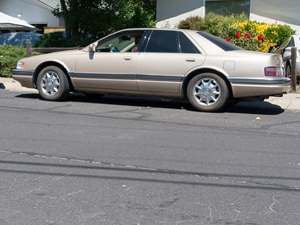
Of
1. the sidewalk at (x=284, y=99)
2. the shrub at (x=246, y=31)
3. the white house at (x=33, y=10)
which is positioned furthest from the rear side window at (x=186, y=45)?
the white house at (x=33, y=10)

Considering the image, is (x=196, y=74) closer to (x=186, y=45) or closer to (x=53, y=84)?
(x=186, y=45)

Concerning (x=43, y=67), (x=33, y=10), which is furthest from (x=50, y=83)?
(x=33, y=10)

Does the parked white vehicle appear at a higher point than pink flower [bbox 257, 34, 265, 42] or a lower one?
lower

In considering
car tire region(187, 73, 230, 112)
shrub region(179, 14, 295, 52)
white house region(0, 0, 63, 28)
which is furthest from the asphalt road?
white house region(0, 0, 63, 28)

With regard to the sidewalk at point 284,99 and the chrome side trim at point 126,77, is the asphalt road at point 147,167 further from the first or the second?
the sidewalk at point 284,99

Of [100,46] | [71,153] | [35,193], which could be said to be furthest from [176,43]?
[35,193]

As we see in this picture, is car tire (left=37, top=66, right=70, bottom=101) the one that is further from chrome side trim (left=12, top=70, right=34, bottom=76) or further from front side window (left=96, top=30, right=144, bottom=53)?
front side window (left=96, top=30, right=144, bottom=53)

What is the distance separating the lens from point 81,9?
76.7 feet

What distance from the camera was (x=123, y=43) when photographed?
485 inches

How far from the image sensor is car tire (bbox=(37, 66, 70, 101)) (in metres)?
12.5

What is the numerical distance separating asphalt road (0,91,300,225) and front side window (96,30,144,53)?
1347 mm

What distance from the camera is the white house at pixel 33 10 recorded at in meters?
37.3

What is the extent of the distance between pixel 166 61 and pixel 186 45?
1.54 feet

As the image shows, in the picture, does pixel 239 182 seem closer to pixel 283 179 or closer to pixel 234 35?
pixel 283 179
